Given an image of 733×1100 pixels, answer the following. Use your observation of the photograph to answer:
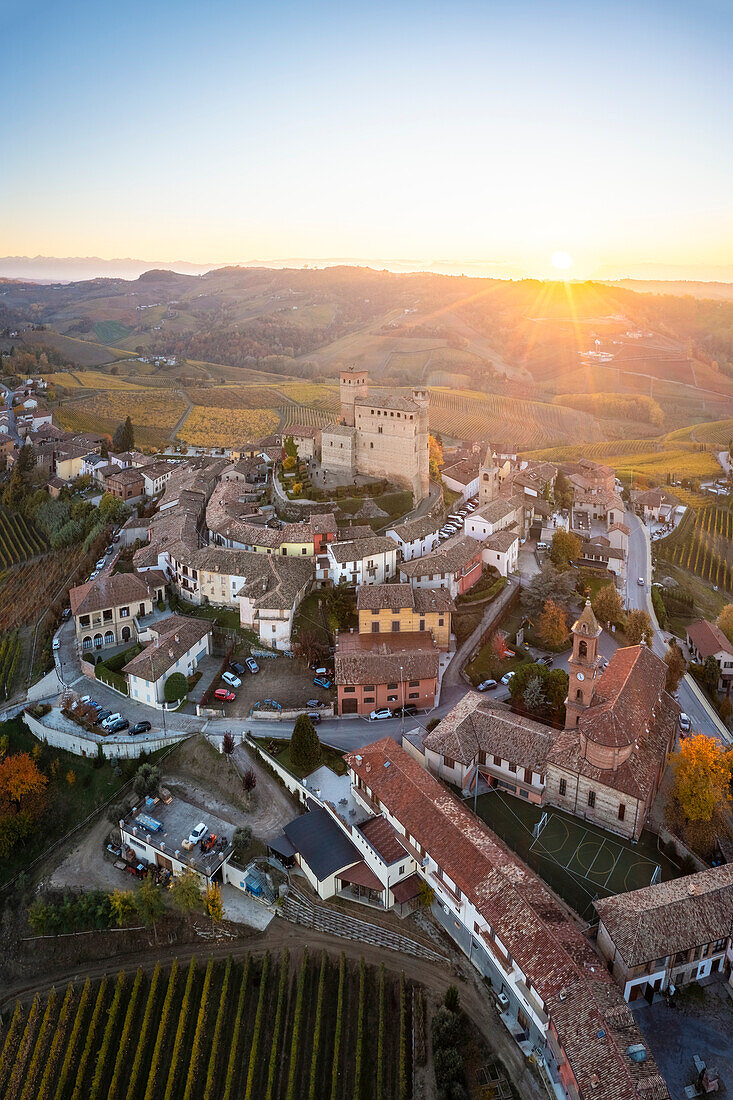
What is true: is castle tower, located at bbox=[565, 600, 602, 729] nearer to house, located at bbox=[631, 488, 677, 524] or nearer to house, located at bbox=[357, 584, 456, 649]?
house, located at bbox=[357, 584, 456, 649]

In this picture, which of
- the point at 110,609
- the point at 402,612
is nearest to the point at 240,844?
the point at 402,612

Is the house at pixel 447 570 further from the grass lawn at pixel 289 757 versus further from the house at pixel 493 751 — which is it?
the grass lawn at pixel 289 757

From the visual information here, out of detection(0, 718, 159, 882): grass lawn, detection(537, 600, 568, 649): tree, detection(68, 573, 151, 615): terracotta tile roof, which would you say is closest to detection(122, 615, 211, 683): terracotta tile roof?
detection(68, 573, 151, 615): terracotta tile roof

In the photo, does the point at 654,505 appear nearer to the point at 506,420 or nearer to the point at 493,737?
the point at 493,737

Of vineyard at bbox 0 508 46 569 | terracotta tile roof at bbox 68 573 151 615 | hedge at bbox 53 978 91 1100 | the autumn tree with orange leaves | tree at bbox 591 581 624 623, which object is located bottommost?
hedge at bbox 53 978 91 1100

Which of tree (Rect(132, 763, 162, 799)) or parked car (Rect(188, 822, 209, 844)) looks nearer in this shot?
parked car (Rect(188, 822, 209, 844))

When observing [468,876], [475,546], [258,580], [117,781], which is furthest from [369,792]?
[475,546]

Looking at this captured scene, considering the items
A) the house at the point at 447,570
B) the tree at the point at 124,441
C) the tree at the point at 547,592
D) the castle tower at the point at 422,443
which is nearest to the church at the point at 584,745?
the tree at the point at 547,592
